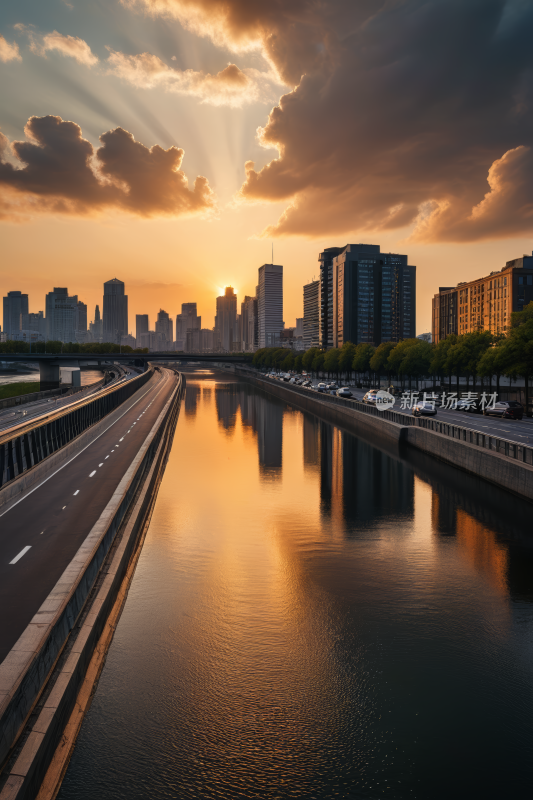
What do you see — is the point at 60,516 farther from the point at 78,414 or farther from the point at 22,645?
the point at 78,414

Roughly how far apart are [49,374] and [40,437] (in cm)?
14323

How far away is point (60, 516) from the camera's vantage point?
24.8 meters

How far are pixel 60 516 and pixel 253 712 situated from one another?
1380 cm

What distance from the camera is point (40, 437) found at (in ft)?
124

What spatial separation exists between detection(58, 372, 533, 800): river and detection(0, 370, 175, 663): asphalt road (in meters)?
2.90

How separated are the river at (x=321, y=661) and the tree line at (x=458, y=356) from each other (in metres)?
31.7

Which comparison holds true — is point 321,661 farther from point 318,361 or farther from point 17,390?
point 318,361

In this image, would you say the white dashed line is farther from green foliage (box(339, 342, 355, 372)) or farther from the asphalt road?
green foliage (box(339, 342, 355, 372))

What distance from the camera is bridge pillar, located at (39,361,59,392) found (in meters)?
166

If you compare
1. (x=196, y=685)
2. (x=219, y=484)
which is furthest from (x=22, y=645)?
(x=219, y=484)

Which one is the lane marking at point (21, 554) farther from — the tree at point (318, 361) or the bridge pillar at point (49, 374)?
the bridge pillar at point (49, 374)

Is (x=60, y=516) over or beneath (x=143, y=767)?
over

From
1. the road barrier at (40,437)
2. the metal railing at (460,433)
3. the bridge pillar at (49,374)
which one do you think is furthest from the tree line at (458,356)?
the bridge pillar at (49,374)

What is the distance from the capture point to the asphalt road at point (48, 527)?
616 inches
